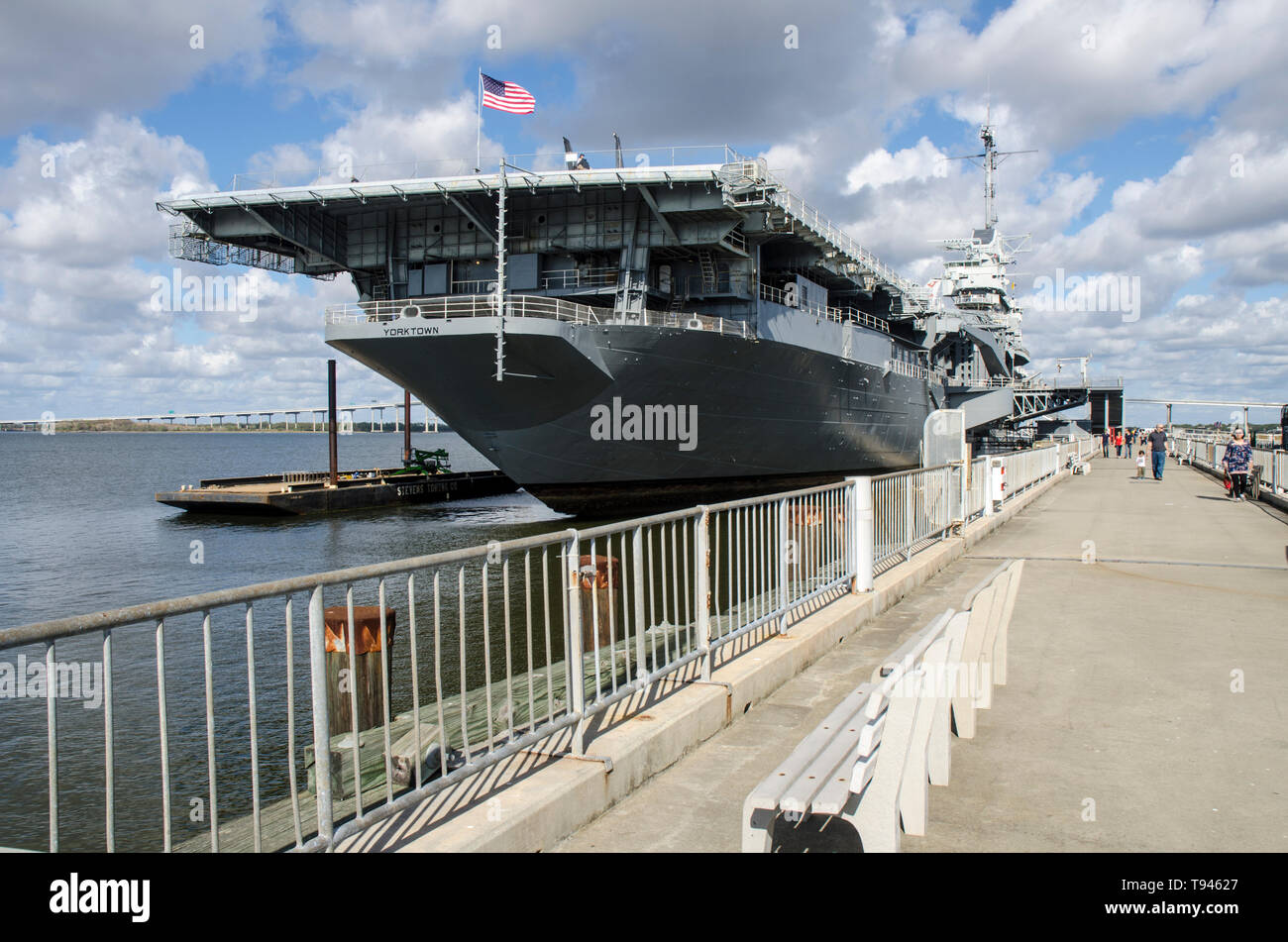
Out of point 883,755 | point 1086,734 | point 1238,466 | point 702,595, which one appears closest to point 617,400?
point 1238,466

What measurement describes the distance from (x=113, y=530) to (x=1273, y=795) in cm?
3153

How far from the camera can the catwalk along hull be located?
22219 millimetres

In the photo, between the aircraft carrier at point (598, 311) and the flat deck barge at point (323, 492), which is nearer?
the aircraft carrier at point (598, 311)

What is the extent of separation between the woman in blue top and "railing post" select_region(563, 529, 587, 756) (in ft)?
67.8

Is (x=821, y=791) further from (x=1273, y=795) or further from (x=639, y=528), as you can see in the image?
(x=1273, y=795)

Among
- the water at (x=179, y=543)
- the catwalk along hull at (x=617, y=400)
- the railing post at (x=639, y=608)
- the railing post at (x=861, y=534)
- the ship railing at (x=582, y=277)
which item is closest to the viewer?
the railing post at (x=639, y=608)

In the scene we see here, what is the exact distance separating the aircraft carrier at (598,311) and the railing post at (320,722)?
18.6 meters

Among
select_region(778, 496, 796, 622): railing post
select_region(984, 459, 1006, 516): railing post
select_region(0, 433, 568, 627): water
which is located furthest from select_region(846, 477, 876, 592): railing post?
select_region(0, 433, 568, 627): water

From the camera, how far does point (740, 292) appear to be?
26.7 meters

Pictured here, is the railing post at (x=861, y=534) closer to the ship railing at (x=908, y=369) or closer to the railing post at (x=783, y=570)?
the railing post at (x=783, y=570)

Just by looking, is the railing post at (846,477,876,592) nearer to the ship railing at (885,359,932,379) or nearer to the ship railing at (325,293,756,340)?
the ship railing at (325,293,756,340)

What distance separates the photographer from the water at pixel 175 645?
722 cm

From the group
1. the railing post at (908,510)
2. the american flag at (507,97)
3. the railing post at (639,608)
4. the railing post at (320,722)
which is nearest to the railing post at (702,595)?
the railing post at (639,608)
